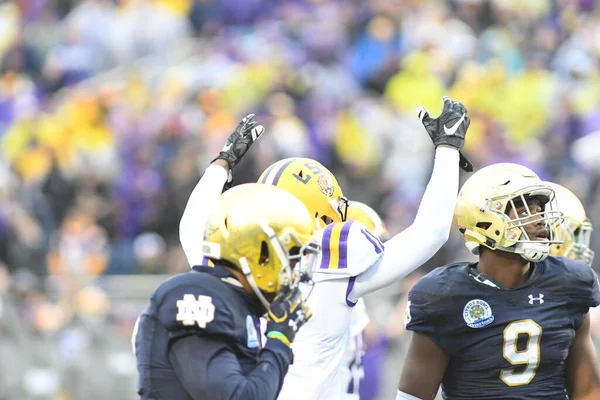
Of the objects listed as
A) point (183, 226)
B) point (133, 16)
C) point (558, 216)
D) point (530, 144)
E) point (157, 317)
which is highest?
point (133, 16)

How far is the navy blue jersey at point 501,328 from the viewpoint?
4.31 m

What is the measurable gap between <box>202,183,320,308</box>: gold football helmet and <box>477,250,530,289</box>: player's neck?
1.05 meters

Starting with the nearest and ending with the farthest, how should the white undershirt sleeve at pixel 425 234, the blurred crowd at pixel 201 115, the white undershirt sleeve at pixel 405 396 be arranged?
the white undershirt sleeve at pixel 425 234
the white undershirt sleeve at pixel 405 396
the blurred crowd at pixel 201 115

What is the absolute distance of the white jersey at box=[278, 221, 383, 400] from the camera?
14.1 ft

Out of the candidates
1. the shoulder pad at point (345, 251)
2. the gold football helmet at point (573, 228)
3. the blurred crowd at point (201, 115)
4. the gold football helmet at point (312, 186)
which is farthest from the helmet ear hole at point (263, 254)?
the blurred crowd at point (201, 115)

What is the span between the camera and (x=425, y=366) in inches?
172

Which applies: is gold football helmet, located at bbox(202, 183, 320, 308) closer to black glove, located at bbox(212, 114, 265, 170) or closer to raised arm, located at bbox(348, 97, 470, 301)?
raised arm, located at bbox(348, 97, 470, 301)

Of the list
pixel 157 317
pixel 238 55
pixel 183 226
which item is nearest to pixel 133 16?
pixel 238 55

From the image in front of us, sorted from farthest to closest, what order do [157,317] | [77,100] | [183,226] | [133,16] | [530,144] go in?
1. [133,16]
2. [77,100]
3. [530,144]
4. [183,226]
5. [157,317]

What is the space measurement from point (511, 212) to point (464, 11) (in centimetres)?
880

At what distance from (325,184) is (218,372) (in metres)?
1.43

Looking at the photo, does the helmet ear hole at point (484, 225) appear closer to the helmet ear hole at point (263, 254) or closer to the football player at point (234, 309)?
the football player at point (234, 309)

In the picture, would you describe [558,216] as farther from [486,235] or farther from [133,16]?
[133,16]

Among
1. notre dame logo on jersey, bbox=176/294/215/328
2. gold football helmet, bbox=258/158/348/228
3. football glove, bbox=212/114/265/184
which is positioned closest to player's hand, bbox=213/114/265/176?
football glove, bbox=212/114/265/184
